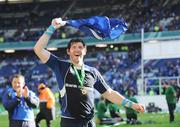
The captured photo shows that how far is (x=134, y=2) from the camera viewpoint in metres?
52.8

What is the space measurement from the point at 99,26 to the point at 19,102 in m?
2.56

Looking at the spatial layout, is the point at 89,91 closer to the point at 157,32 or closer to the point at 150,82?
the point at 150,82

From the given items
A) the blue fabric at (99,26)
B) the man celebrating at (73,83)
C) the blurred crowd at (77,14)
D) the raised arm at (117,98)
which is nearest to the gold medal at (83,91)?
the man celebrating at (73,83)

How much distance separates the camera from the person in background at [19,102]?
24.2 ft

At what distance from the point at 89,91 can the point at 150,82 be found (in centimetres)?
3174

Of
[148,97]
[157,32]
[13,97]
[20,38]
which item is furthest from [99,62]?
[13,97]

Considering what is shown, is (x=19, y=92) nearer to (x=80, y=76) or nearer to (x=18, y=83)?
(x=18, y=83)

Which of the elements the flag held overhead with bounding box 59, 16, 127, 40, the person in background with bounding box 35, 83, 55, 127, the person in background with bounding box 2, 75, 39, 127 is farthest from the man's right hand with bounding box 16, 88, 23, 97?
the person in background with bounding box 35, 83, 55, 127

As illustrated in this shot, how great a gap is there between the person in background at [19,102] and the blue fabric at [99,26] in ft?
6.53

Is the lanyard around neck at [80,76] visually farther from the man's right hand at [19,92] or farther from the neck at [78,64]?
the man's right hand at [19,92]

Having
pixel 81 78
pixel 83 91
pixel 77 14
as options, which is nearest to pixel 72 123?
pixel 83 91

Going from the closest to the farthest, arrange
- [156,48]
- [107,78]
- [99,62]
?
[156,48] < [107,78] < [99,62]

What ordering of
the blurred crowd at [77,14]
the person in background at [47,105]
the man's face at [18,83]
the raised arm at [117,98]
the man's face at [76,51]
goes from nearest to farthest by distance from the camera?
the man's face at [76,51] → the raised arm at [117,98] → the man's face at [18,83] → the person in background at [47,105] → the blurred crowd at [77,14]

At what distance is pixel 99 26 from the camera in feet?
18.6
